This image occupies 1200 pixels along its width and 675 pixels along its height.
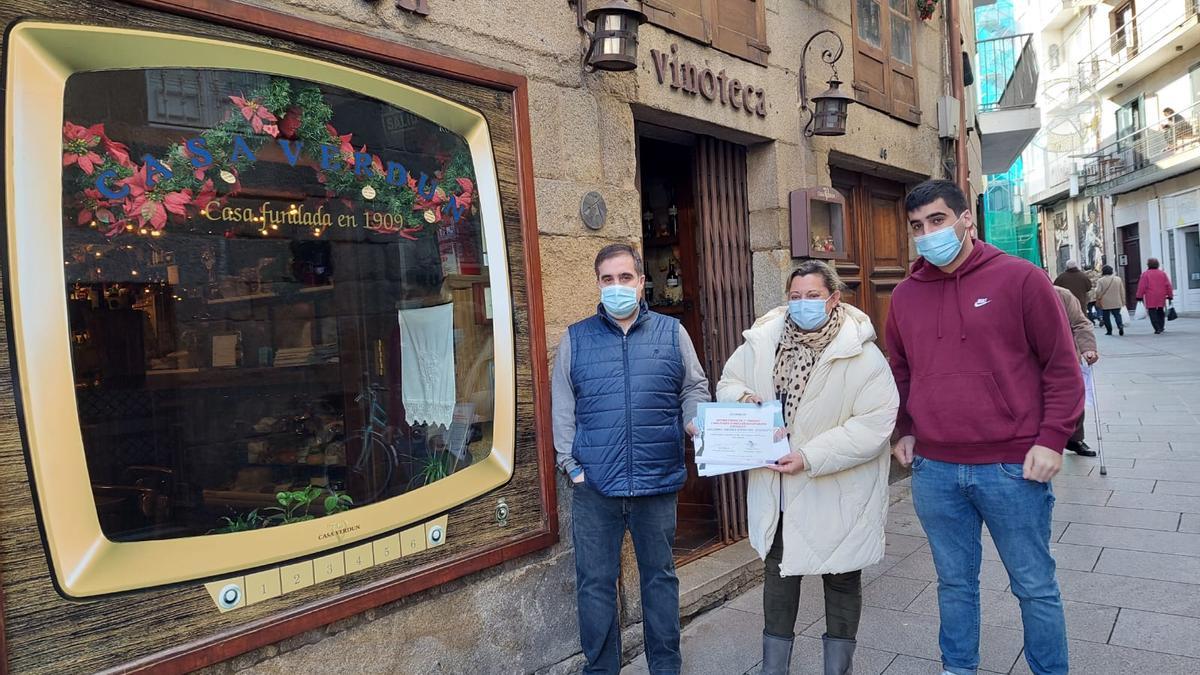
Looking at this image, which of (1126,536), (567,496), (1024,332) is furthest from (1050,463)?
(1126,536)

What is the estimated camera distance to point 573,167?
3852mm

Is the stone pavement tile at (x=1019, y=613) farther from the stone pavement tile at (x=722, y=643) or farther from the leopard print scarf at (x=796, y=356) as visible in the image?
the leopard print scarf at (x=796, y=356)

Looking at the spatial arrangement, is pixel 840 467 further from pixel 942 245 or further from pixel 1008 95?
pixel 1008 95

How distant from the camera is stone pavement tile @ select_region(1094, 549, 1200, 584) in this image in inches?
170

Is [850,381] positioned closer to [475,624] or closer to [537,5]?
[475,624]

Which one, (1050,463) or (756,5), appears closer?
(1050,463)

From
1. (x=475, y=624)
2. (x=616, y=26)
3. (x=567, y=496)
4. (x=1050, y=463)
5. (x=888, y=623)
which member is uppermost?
(x=616, y=26)

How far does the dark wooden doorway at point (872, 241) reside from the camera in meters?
6.86

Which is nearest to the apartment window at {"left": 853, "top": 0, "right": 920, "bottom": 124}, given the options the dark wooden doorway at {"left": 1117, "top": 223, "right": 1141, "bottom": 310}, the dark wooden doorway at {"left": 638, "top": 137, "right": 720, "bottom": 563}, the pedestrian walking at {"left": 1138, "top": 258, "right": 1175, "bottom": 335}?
the dark wooden doorway at {"left": 638, "top": 137, "right": 720, "bottom": 563}

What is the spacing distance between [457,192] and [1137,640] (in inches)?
142

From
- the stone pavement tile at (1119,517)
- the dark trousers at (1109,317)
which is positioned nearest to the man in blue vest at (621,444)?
the stone pavement tile at (1119,517)

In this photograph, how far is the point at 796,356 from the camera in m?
3.11

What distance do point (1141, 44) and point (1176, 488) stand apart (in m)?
23.9

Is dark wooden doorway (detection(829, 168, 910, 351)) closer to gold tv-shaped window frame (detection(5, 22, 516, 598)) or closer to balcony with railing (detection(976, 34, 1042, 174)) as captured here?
balcony with railing (detection(976, 34, 1042, 174))
